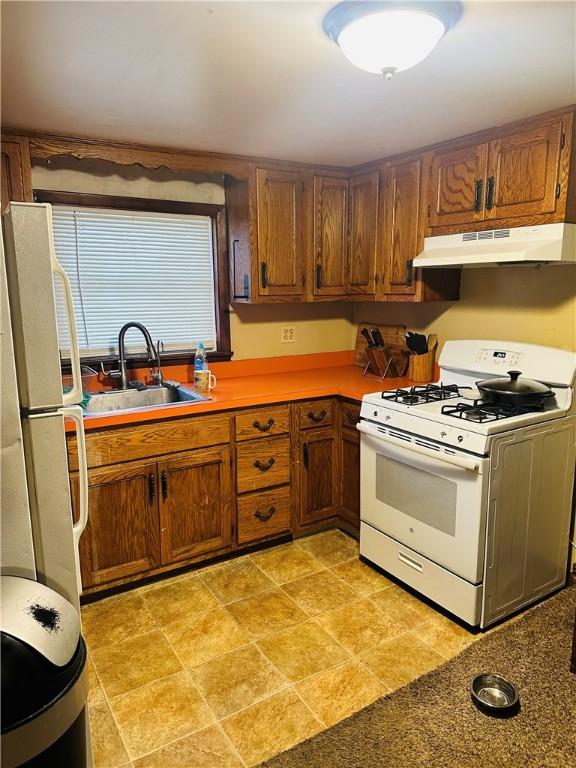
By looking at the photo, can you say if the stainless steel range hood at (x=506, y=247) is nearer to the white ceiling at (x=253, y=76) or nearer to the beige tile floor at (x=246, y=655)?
the white ceiling at (x=253, y=76)

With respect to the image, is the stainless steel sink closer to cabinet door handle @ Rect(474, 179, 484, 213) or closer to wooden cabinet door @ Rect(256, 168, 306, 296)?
wooden cabinet door @ Rect(256, 168, 306, 296)

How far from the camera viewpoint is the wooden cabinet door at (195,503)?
8.45ft

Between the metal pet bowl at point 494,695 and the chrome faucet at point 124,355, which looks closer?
the metal pet bowl at point 494,695

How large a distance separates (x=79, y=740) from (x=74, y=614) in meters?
0.25

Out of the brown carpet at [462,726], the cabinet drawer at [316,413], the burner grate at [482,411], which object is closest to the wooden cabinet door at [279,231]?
the cabinet drawer at [316,413]

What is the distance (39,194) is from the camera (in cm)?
263

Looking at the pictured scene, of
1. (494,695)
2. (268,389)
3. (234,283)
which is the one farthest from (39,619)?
(234,283)

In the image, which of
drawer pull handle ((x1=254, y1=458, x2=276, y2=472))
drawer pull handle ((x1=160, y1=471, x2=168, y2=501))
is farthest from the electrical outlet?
drawer pull handle ((x1=160, y1=471, x2=168, y2=501))

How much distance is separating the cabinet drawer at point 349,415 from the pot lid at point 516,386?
72 cm

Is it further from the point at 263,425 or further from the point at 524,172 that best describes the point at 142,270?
the point at 524,172

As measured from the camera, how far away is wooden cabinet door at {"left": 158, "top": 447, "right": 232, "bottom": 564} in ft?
8.45

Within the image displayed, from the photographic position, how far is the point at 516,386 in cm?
227

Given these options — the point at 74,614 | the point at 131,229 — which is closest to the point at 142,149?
the point at 131,229

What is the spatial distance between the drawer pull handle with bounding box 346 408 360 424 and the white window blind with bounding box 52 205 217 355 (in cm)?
97
